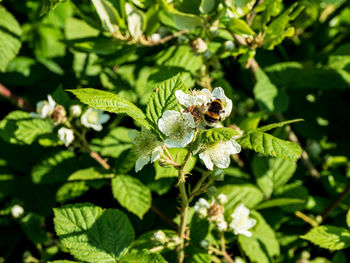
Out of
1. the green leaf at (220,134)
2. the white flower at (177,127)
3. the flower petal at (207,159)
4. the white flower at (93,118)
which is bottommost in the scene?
the white flower at (93,118)

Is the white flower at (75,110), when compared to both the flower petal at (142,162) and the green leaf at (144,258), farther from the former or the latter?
the green leaf at (144,258)

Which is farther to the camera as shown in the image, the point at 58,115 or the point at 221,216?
the point at 58,115

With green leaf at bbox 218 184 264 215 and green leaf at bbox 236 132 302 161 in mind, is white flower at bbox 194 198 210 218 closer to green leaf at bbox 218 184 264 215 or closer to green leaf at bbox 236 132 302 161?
green leaf at bbox 218 184 264 215

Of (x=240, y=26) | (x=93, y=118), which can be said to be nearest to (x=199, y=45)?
(x=240, y=26)

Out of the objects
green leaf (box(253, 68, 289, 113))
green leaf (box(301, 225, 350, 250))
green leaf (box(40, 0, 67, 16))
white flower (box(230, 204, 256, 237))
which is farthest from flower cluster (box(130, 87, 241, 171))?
green leaf (box(253, 68, 289, 113))

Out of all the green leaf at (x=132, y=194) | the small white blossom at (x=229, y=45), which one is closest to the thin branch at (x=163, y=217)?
the green leaf at (x=132, y=194)

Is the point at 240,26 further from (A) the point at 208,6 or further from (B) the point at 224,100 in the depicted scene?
(B) the point at 224,100
